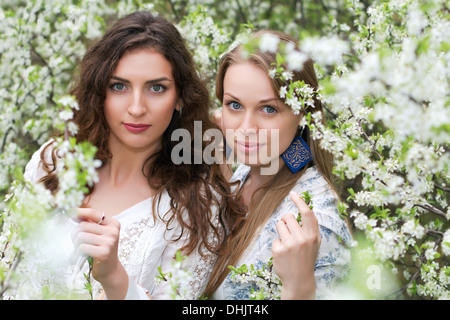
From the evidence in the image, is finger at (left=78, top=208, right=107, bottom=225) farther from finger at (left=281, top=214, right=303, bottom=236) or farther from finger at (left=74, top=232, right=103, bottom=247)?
finger at (left=281, top=214, right=303, bottom=236)

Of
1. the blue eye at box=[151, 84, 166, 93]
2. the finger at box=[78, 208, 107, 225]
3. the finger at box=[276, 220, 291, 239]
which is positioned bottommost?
the finger at box=[276, 220, 291, 239]

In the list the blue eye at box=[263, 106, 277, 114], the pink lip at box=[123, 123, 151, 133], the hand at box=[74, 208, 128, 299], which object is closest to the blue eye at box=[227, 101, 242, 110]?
the blue eye at box=[263, 106, 277, 114]

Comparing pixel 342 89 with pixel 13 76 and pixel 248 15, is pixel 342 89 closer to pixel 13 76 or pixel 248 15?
pixel 13 76

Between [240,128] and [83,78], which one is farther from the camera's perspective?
[83,78]

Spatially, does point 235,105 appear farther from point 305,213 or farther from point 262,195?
point 305,213

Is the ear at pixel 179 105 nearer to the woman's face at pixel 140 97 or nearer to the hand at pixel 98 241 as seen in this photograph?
the woman's face at pixel 140 97

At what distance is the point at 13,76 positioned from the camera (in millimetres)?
3668

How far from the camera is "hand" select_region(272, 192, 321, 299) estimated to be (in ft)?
5.46

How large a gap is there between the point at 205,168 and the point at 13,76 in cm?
209

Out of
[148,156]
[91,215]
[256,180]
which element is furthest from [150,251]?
[91,215]

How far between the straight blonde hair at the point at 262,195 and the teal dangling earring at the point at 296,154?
4 cm

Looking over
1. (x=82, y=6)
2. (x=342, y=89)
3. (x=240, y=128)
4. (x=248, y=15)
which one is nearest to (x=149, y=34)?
(x=240, y=128)

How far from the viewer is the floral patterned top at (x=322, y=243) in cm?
199

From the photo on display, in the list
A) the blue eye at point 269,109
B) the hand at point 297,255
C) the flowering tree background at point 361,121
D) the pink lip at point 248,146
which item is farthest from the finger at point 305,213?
the blue eye at point 269,109
